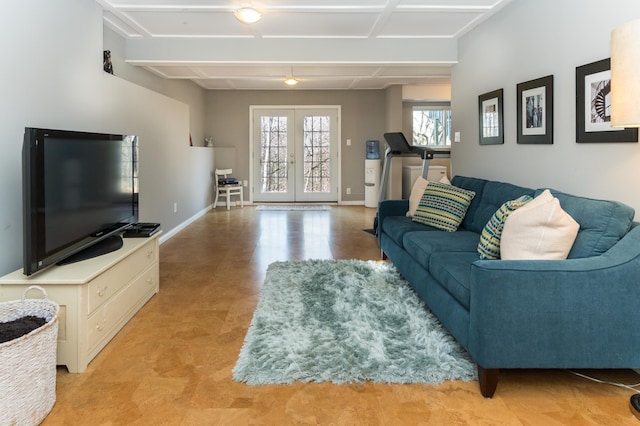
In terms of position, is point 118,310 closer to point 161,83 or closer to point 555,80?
point 555,80

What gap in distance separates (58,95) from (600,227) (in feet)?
11.0

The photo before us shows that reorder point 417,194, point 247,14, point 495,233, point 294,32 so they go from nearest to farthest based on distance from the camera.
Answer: point 495,233 < point 247,14 < point 417,194 < point 294,32

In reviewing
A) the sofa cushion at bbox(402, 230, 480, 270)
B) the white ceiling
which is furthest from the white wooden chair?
the sofa cushion at bbox(402, 230, 480, 270)

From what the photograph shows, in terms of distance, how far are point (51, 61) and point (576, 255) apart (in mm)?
3328

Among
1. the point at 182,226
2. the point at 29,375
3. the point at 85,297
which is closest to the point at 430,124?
the point at 182,226

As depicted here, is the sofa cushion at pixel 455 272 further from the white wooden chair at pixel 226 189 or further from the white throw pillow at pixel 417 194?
the white wooden chair at pixel 226 189

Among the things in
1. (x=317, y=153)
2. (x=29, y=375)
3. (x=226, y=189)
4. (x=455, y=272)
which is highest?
(x=317, y=153)

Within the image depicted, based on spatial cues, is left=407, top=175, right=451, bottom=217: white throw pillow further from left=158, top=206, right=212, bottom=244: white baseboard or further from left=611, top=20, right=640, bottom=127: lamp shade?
left=158, top=206, right=212, bottom=244: white baseboard

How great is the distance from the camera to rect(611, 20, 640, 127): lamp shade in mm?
1868

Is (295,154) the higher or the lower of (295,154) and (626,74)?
the higher

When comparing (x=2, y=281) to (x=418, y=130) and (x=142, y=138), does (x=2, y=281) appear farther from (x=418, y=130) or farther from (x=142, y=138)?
(x=418, y=130)

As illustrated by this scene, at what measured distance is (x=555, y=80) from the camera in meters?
3.17

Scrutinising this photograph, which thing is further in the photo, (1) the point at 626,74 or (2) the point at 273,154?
(2) the point at 273,154

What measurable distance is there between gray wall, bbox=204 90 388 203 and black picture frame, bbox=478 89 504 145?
518 centimetres
